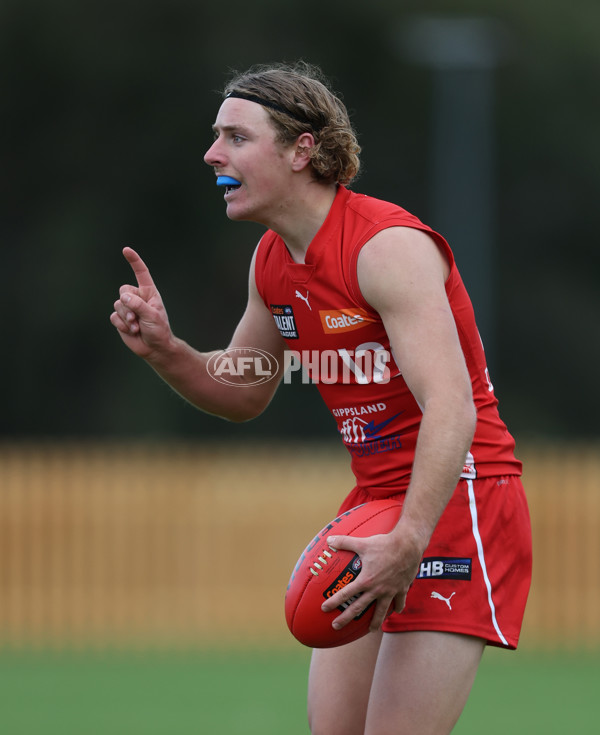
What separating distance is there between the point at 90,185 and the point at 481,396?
810 inches

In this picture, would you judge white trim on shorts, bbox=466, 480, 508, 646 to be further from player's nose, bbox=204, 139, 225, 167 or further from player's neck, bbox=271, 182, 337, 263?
player's nose, bbox=204, 139, 225, 167

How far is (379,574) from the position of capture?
363 centimetres

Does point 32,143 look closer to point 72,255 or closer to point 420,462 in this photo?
point 72,255

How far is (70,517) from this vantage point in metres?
11.8

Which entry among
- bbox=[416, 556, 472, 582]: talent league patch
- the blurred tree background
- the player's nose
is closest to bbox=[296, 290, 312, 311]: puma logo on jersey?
the player's nose

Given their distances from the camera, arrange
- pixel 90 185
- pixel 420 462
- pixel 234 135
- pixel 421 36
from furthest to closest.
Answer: pixel 90 185, pixel 421 36, pixel 234 135, pixel 420 462

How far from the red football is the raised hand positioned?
37.3 inches

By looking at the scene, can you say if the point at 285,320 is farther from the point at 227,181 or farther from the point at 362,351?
the point at 227,181

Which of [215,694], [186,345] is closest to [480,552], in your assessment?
[186,345]

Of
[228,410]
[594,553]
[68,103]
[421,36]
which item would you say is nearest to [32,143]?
[68,103]

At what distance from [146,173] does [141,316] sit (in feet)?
66.2

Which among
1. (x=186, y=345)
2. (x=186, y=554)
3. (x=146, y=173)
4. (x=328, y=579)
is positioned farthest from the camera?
(x=146, y=173)

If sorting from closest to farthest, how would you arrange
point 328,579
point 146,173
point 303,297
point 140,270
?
point 328,579 < point 303,297 < point 140,270 < point 146,173

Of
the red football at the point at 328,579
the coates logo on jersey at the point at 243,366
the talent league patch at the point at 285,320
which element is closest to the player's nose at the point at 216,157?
the talent league patch at the point at 285,320
